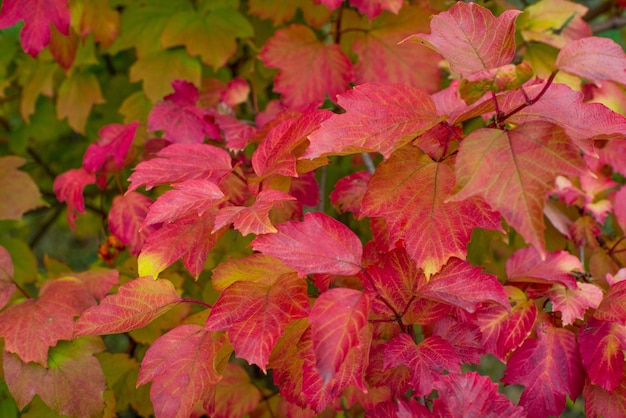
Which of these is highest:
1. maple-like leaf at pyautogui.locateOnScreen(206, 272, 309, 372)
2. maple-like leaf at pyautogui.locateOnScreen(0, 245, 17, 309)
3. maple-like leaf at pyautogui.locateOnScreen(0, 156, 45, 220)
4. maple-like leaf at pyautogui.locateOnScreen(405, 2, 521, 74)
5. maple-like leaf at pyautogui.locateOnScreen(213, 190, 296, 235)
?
maple-like leaf at pyautogui.locateOnScreen(405, 2, 521, 74)

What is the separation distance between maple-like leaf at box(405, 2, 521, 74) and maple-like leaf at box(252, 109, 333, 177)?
0.19 m

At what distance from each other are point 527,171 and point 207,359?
0.52m

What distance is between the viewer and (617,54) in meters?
0.81

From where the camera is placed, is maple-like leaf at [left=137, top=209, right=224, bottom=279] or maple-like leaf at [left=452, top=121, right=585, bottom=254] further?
maple-like leaf at [left=137, top=209, right=224, bottom=279]

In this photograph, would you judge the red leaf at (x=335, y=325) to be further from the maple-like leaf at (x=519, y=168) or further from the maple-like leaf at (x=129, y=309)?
the maple-like leaf at (x=129, y=309)

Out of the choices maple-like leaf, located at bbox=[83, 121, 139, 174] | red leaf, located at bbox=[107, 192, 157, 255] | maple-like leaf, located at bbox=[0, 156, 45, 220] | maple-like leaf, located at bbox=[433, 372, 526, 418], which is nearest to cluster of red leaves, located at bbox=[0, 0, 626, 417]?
maple-like leaf, located at bbox=[433, 372, 526, 418]

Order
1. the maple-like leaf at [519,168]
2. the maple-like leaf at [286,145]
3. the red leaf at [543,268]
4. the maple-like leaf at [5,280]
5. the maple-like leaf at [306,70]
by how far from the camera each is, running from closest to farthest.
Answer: the maple-like leaf at [519,168] → the maple-like leaf at [286,145] → the red leaf at [543,268] → the maple-like leaf at [5,280] → the maple-like leaf at [306,70]

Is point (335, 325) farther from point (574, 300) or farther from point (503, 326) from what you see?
point (574, 300)

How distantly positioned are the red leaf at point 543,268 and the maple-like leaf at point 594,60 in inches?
13.0

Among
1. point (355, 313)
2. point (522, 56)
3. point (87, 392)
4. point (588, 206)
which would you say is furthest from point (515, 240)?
point (87, 392)

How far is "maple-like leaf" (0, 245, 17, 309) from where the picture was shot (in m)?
1.13

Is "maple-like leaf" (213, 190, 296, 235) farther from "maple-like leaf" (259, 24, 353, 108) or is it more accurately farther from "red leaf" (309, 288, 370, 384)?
"maple-like leaf" (259, 24, 353, 108)

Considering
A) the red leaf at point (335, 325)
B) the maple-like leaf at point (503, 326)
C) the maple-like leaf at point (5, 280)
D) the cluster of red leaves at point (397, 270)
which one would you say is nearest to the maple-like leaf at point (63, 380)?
the cluster of red leaves at point (397, 270)

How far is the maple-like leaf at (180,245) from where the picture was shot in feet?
3.05
